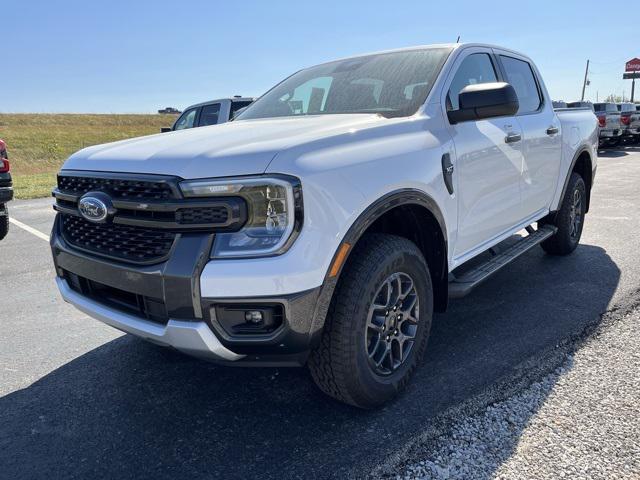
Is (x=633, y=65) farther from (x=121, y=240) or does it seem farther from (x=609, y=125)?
(x=121, y=240)

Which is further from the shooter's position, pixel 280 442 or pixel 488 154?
pixel 488 154

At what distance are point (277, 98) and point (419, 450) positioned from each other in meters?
2.67

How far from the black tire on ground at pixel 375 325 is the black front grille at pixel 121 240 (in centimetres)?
79

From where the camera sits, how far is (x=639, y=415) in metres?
2.44

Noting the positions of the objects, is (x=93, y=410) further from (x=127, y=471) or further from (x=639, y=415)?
(x=639, y=415)

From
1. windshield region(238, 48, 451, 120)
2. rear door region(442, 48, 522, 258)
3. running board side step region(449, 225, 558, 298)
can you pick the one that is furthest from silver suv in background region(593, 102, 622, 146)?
windshield region(238, 48, 451, 120)

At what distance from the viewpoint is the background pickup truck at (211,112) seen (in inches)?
381

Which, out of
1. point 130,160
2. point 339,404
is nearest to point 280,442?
point 339,404

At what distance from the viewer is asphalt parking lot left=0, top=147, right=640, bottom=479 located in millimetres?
2260

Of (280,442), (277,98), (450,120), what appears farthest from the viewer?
(277,98)

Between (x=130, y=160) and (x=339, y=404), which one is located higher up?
(x=130, y=160)

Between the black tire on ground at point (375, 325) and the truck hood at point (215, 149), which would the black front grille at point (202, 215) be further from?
the black tire on ground at point (375, 325)

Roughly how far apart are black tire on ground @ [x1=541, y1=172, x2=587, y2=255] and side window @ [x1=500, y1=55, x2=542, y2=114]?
1.01 metres

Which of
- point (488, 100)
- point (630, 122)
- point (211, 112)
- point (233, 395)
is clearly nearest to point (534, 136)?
point (488, 100)
